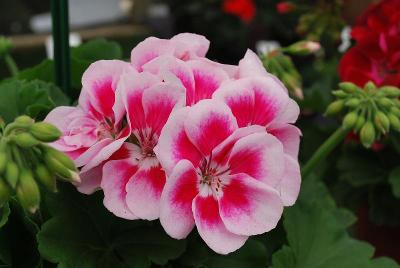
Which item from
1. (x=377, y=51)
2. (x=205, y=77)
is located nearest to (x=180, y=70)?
(x=205, y=77)

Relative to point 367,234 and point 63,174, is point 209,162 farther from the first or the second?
point 367,234

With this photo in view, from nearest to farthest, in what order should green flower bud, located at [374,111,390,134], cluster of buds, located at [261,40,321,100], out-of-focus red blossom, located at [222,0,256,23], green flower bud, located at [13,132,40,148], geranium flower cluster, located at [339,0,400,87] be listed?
green flower bud, located at [13,132,40,148] < green flower bud, located at [374,111,390,134] < cluster of buds, located at [261,40,321,100] < geranium flower cluster, located at [339,0,400,87] < out-of-focus red blossom, located at [222,0,256,23]

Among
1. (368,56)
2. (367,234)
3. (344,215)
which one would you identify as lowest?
(367,234)

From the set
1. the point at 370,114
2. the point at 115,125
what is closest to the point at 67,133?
the point at 115,125

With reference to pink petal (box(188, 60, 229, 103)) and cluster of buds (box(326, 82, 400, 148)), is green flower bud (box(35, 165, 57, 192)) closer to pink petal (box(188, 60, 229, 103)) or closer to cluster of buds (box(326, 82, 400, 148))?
pink petal (box(188, 60, 229, 103))

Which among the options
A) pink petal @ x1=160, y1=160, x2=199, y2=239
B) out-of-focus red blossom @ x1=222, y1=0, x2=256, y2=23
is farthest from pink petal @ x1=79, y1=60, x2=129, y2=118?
out-of-focus red blossom @ x1=222, y1=0, x2=256, y2=23

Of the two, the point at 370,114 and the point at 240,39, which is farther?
the point at 240,39
